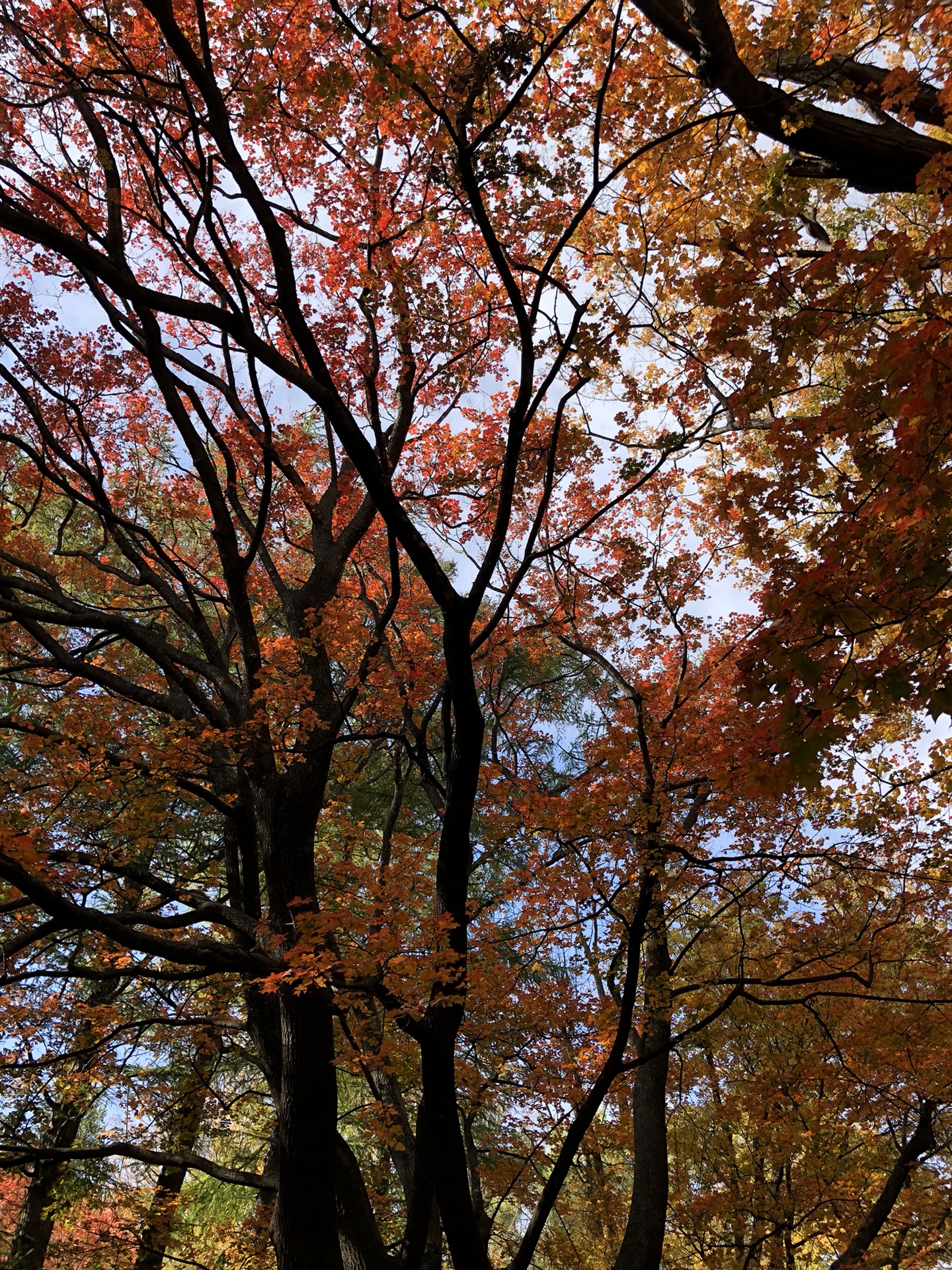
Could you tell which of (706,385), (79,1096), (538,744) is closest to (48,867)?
(79,1096)

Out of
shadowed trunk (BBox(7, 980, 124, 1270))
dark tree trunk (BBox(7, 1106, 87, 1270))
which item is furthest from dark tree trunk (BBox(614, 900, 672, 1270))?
dark tree trunk (BBox(7, 1106, 87, 1270))

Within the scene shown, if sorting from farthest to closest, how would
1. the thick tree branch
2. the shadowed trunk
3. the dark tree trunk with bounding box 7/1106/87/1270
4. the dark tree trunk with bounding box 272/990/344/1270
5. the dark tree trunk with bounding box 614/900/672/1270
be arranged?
the dark tree trunk with bounding box 7/1106/87/1270 → the shadowed trunk → the thick tree branch → the dark tree trunk with bounding box 614/900/672/1270 → the dark tree trunk with bounding box 272/990/344/1270

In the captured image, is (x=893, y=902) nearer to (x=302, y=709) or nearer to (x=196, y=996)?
(x=302, y=709)

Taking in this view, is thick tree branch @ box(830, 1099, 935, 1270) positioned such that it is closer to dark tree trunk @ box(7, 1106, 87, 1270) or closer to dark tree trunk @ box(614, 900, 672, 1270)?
dark tree trunk @ box(614, 900, 672, 1270)

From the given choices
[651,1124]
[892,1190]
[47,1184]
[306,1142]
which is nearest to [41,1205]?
[47,1184]

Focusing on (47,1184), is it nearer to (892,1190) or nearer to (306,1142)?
(306,1142)

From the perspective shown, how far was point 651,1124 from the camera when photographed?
706cm

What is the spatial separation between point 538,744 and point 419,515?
16.9 feet

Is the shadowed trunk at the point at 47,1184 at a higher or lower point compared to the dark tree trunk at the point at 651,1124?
lower

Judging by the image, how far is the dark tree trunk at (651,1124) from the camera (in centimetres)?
638

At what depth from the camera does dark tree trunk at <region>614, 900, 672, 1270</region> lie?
6.38m

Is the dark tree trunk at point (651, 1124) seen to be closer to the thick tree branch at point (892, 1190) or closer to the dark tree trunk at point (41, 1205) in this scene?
the thick tree branch at point (892, 1190)

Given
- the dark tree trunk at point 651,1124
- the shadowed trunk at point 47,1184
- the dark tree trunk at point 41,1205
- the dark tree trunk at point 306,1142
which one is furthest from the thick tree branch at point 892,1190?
the dark tree trunk at point 41,1205

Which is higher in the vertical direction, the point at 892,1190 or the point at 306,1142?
the point at 892,1190
